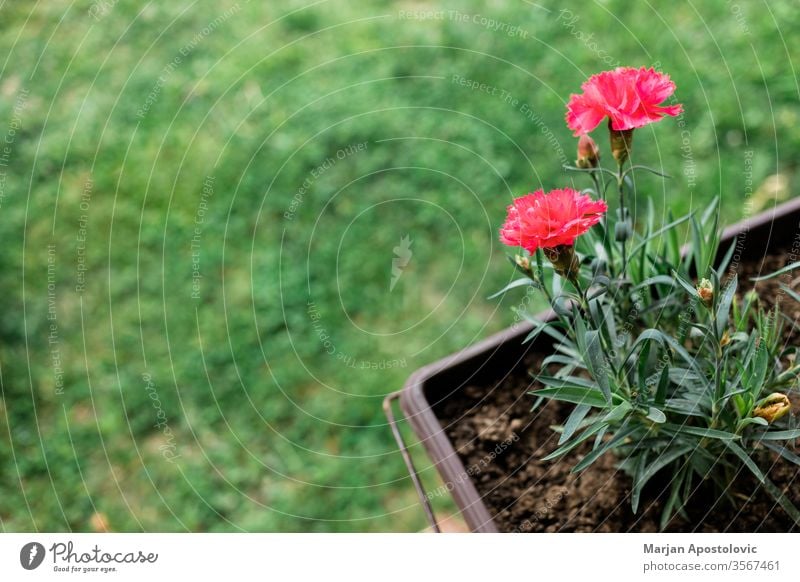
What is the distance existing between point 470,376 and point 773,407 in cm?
36

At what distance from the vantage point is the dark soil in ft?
2.71

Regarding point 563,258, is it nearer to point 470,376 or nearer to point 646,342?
point 646,342

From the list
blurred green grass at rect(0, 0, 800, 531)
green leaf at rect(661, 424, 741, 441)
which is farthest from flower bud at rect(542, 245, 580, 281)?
blurred green grass at rect(0, 0, 800, 531)

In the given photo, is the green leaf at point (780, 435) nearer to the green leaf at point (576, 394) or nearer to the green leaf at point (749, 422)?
the green leaf at point (749, 422)

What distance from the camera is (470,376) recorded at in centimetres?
94

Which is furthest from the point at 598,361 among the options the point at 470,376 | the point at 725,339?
the point at 470,376

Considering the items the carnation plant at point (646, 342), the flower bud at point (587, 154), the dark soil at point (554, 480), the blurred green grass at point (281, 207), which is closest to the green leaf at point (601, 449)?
the carnation plant at point (646, 342)

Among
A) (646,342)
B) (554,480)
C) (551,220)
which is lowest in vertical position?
(554,480)

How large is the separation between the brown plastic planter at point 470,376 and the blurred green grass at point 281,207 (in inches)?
18.4

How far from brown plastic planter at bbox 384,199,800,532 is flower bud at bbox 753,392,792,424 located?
0.27 metres

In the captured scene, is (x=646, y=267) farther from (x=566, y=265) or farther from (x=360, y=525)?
(x=360, y=525)

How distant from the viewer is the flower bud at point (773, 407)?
67 centimetres

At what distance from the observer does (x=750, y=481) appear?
84 centimetres
